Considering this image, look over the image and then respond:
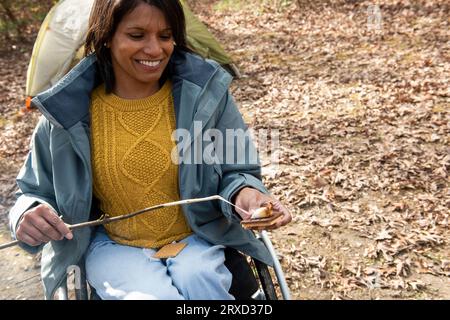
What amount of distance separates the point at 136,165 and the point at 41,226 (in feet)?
1.60

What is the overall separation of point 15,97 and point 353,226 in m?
6.46

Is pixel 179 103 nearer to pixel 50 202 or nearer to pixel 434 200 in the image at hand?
pixel 50 202

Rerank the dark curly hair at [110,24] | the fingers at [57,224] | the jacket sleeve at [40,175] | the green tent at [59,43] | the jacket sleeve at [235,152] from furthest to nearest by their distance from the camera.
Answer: the green tent at [59,43], the jacket sleeve at [235,152], the jacket sleeve at [40,175], the dark curly hair at [110,24], the fingers at [57,224]

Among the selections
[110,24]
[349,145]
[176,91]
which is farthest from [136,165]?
[349,145]

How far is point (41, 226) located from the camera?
191cm

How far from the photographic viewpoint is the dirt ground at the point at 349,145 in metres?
3.77

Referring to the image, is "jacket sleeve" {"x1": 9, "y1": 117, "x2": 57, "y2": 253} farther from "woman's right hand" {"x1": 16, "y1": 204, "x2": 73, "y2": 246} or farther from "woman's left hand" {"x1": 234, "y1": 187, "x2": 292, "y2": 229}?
"woman's left hand" {"x1": 234, "y1": 187, "x2": 292, "y2": 229}

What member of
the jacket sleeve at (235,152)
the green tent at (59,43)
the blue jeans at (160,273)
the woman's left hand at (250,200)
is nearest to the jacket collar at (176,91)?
the jacket sleeve at (235,152)

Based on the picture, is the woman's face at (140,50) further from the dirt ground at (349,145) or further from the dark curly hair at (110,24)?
the dirt ground at (349,145)

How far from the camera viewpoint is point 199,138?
2148 mm

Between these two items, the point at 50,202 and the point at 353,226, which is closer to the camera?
the point at 50,202

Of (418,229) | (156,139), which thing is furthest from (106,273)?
(418,229)

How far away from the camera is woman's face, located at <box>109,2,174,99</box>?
79.9 inches

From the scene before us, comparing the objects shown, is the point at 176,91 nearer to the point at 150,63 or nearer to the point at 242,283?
the point at 150,63
